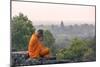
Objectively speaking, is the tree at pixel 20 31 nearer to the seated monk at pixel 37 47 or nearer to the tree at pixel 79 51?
the seated monk at pixel 37 47

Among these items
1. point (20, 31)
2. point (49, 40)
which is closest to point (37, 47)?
point (49, 40)

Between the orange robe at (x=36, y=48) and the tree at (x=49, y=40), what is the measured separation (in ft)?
0.21

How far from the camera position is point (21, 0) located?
2.48m

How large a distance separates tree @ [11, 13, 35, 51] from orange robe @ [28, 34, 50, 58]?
58 millimetres

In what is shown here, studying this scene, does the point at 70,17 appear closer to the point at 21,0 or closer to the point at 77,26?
the point at 77,26

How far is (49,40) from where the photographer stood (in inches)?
103

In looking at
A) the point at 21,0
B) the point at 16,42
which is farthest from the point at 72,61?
the point at 21,0

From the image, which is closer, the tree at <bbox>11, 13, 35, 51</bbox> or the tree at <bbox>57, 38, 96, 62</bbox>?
the tree at <bbox>11, 13, 35, 51</bbox>

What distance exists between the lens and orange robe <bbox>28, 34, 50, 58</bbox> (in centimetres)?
252

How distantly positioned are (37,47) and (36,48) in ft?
0.06

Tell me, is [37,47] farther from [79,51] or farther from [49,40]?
[79,51]

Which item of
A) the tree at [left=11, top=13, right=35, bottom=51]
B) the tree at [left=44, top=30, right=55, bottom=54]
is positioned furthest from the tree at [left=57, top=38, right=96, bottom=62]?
the tree at [left=11, top=13, right=35, bottom=51]

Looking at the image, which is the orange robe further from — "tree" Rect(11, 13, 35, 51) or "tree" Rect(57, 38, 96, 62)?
"tree" Rect(57, 38, 96, 62)

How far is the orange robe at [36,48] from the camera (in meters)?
2.52
